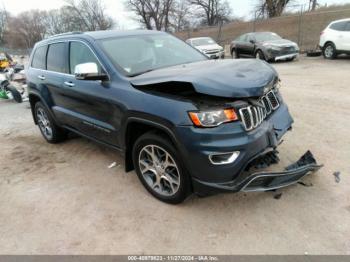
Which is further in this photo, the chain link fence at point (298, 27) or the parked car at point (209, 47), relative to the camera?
the chain link fence at point (298, 27)

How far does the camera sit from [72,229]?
10.9 feet

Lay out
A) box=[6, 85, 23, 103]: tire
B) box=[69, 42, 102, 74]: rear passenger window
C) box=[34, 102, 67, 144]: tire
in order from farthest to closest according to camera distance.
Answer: box=[6, 85, 23, 103]: tire → box=[34, 102, 67, 144]: tire → box=[69, 42, 102, 74]: rear passenger window

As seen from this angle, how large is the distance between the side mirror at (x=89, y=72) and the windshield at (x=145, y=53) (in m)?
0.23

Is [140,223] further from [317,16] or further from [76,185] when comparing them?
[317,16]

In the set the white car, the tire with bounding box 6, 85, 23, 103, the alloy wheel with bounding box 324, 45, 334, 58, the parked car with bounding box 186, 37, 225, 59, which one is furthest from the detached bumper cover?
the parked car with bounding box 186, 37, 225, 59

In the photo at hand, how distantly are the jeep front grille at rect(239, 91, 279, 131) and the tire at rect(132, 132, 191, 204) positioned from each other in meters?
0.72

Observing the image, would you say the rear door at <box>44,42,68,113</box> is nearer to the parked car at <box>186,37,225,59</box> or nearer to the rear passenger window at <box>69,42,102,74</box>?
the rear passenger window at <box>69,42,102,74</box>

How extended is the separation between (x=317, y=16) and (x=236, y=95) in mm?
28084

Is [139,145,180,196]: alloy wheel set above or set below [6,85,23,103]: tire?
above

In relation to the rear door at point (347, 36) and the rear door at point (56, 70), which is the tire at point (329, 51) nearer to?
the rear door at point (347, 36)

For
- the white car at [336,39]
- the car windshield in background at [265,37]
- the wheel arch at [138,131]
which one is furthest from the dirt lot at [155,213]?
the car windshield in background at [265,37]

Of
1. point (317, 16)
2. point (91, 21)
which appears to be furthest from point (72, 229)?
point (91, 21)

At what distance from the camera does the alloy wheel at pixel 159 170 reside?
11.1 ft

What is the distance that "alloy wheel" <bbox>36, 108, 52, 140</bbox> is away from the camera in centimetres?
583
